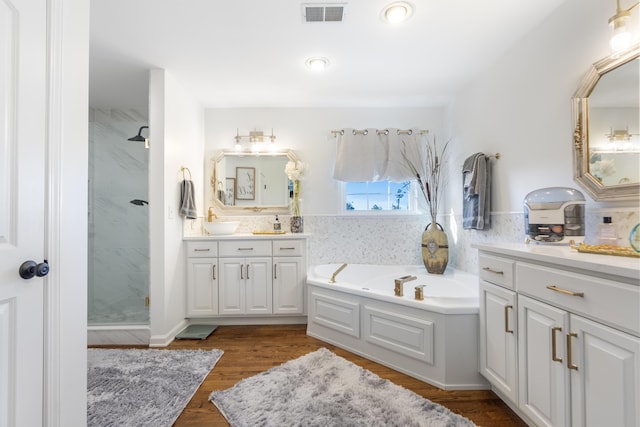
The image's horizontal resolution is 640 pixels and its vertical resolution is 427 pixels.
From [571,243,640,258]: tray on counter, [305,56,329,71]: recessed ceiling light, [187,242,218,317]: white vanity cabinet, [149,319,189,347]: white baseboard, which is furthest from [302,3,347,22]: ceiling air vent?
[149,319,189,347]: white baseboard

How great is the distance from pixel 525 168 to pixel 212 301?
2.97 meters

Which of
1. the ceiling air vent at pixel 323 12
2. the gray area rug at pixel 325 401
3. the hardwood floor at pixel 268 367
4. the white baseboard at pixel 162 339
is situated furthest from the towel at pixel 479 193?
the white baseboard at pixel 162 339

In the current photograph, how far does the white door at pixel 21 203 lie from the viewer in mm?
809

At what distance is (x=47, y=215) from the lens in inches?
36.4

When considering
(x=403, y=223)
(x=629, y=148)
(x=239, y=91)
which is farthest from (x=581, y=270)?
(x=239, y=91)

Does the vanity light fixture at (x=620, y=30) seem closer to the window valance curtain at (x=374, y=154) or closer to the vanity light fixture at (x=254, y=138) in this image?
the window valance curtain at (x=374, y=154)

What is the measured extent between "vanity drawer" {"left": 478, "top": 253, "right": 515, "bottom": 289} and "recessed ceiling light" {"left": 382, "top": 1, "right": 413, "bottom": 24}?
1582 mm

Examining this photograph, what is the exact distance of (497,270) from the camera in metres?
1.56

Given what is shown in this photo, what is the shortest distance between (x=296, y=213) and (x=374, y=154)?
1155 mm

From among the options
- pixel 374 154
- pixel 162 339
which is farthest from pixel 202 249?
pixel 374 154

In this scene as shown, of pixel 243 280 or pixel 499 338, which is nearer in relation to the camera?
pixel 499 338

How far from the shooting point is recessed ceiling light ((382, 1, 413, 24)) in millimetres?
1703

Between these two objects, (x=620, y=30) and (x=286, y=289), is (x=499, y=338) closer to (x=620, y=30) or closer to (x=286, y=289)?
(x=620, y=30)

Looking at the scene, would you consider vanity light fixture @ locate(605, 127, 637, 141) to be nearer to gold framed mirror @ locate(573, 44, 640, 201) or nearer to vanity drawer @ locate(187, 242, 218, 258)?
gold framed mirror @ locate(573, 44, 640, 201)
